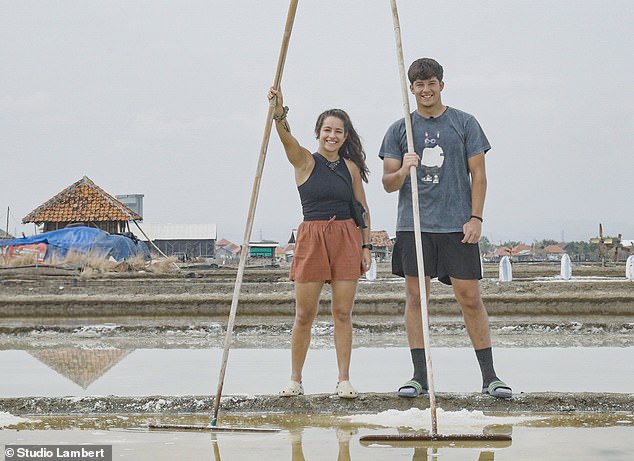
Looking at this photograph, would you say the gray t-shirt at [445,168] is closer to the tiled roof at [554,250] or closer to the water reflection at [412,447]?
the water reflection at [412,447]

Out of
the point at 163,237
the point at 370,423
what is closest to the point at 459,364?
the point at 370,423

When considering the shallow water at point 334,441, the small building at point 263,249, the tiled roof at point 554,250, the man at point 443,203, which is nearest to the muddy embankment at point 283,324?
the shallow water at point 334,441

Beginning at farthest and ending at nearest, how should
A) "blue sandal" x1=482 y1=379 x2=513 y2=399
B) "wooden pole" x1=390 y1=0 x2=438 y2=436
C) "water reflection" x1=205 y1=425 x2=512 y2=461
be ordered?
1. "blue sandal" x1=482 y1=379 x2=513 y2=399
2. "wooden pole" x1=390 y1=0 x2=438 y2=436
3. "water reflection" x1=205 y1=425 x2=512 y2=461

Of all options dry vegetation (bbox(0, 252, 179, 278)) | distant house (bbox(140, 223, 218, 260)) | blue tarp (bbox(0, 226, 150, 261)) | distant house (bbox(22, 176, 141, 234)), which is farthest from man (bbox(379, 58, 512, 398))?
distant house (bbox(140, 223, 218, 260))

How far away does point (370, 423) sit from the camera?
179 inches

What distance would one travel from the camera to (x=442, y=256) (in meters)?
5.04

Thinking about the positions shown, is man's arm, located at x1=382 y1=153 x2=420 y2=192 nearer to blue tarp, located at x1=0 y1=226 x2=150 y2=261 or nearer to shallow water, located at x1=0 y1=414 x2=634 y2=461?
shallow water, located at x1=0 y1=414 x2=634 y2=461

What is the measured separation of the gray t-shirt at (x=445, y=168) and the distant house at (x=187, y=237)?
67130 millimetres

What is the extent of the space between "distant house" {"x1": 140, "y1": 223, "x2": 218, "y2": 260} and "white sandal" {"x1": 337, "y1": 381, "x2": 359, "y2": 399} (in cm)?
6709

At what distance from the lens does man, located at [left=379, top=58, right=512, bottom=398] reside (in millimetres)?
4984

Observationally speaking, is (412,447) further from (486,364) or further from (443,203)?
(443,203)

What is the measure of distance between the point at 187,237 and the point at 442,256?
7041cm

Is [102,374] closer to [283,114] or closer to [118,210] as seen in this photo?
[283,114]

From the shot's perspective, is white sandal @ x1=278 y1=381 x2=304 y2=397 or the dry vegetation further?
the dry vegetation
